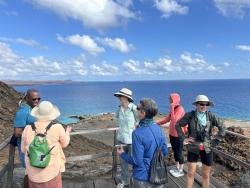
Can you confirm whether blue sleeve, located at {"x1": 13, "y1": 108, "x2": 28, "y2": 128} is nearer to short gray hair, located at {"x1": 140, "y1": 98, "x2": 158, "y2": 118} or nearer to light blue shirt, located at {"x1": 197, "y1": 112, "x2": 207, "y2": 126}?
short gray hair, located at {"x1": 140, "y1": 98, "x2": 158, "y2": 118}

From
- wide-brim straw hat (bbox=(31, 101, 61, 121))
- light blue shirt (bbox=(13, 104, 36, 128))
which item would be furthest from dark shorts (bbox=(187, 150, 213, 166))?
light blue shirt (bbox=(13, 104, 36, 128))

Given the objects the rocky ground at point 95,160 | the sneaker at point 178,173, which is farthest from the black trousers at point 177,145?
the rocky ground at point 95,160

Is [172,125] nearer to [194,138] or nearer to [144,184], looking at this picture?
[194,138]

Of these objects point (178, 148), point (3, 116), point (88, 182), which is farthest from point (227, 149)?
point (3, 116)

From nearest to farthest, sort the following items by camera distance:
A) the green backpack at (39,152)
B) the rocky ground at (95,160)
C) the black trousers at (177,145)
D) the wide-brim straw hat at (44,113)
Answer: the green backpack at (39,152) → the wide-brim straw hat at (44,113) → the black trousers at (177,145) → the rocky ground at (95,160)

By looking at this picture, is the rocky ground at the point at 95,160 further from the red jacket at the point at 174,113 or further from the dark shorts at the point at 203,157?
the dark shorts at the point at 203,157

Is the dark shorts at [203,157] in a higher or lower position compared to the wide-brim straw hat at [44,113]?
lower

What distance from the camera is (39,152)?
3691 mm

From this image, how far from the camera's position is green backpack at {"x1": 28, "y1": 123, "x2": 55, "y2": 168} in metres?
3.68

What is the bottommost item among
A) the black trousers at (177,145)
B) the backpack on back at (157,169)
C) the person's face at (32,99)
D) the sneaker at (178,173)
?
the sneaker at (178,173)

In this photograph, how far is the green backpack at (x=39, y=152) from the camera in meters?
3.68

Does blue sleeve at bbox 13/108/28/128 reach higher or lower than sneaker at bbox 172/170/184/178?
higher

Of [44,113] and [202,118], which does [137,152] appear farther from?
[202,118]

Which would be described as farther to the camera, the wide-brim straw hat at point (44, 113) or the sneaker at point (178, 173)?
the sneaker at point (178, 173)
